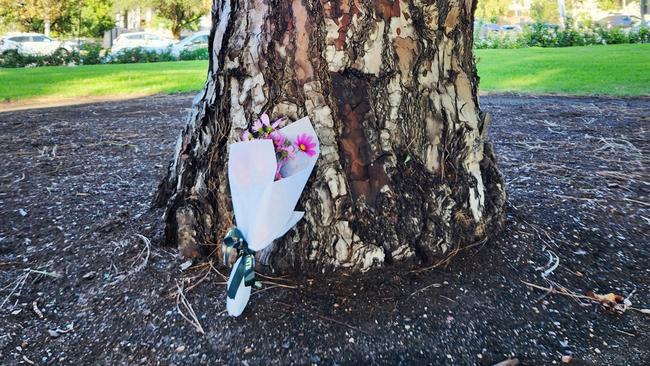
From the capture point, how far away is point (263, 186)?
1.70 metres

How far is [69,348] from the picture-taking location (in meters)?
1.67

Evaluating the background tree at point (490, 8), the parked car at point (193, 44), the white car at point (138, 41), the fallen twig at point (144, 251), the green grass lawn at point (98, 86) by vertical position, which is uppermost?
the background tree at point (490, 8)

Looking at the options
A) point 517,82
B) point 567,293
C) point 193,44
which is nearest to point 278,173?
point 567,293

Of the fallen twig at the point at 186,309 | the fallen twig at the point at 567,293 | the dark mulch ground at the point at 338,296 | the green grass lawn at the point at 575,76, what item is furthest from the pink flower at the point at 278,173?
the green grass lawn at the point at 575,76

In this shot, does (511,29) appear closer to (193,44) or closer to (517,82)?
(193,44)

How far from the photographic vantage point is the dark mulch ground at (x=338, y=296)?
5.32ft

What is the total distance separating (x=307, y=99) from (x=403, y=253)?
615mm

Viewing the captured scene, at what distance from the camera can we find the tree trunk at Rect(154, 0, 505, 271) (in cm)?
183

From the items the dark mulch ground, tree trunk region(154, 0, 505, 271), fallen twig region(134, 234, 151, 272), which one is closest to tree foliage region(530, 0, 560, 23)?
the dark mulch ground

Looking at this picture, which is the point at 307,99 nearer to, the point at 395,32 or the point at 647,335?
the point at 395,32

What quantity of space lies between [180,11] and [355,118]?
46.3 metres

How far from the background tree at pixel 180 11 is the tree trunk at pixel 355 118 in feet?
142

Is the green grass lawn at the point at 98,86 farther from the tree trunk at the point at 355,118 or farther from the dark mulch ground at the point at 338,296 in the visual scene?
the tree trunk at the point at 355,118

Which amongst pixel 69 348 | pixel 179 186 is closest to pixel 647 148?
pixel 179 186
